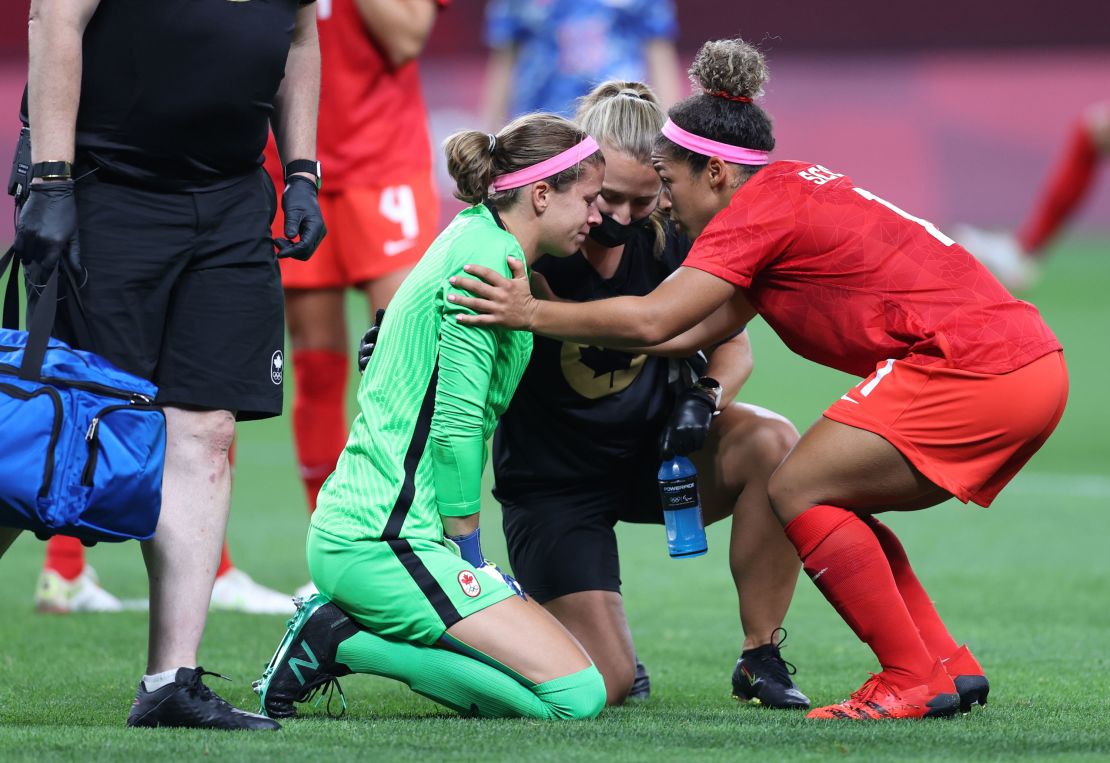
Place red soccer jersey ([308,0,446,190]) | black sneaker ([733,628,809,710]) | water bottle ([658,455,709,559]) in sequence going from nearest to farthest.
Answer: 1. black sneaker ([733,628,809,710])
2. water bottle ([658,455,709,559])
3. red soccer jersey ([308,0,446,190])

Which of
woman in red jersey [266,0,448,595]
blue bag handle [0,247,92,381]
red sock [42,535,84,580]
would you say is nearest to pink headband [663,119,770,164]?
blue bag handle [0,247,92,381]

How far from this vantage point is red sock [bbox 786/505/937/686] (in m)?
3.40

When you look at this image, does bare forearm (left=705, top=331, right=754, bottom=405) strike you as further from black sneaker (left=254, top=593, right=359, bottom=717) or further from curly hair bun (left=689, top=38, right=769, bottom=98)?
black sneaker (left=254, top=593, right=359, bottom=717)

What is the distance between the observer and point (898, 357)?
11.6 ft

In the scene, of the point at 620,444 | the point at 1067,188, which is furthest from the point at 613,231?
the point at 1067,188

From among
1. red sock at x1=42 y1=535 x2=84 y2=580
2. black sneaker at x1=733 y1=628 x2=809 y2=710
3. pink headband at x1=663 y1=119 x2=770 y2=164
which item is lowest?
red sock at x1=42 y1=535 x2=84 y2=580

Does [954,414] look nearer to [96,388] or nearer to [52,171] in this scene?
[96,388]

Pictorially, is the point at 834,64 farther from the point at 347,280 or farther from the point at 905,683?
the point at 905,683

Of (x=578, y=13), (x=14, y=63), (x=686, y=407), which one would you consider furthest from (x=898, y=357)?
(x=14, y=63)

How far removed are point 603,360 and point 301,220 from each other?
35.9 inches

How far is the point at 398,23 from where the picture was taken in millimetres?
5195

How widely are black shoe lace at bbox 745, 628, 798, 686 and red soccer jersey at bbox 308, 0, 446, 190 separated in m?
2.29

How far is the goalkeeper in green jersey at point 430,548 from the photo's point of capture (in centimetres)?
338

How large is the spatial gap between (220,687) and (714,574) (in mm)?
2363
